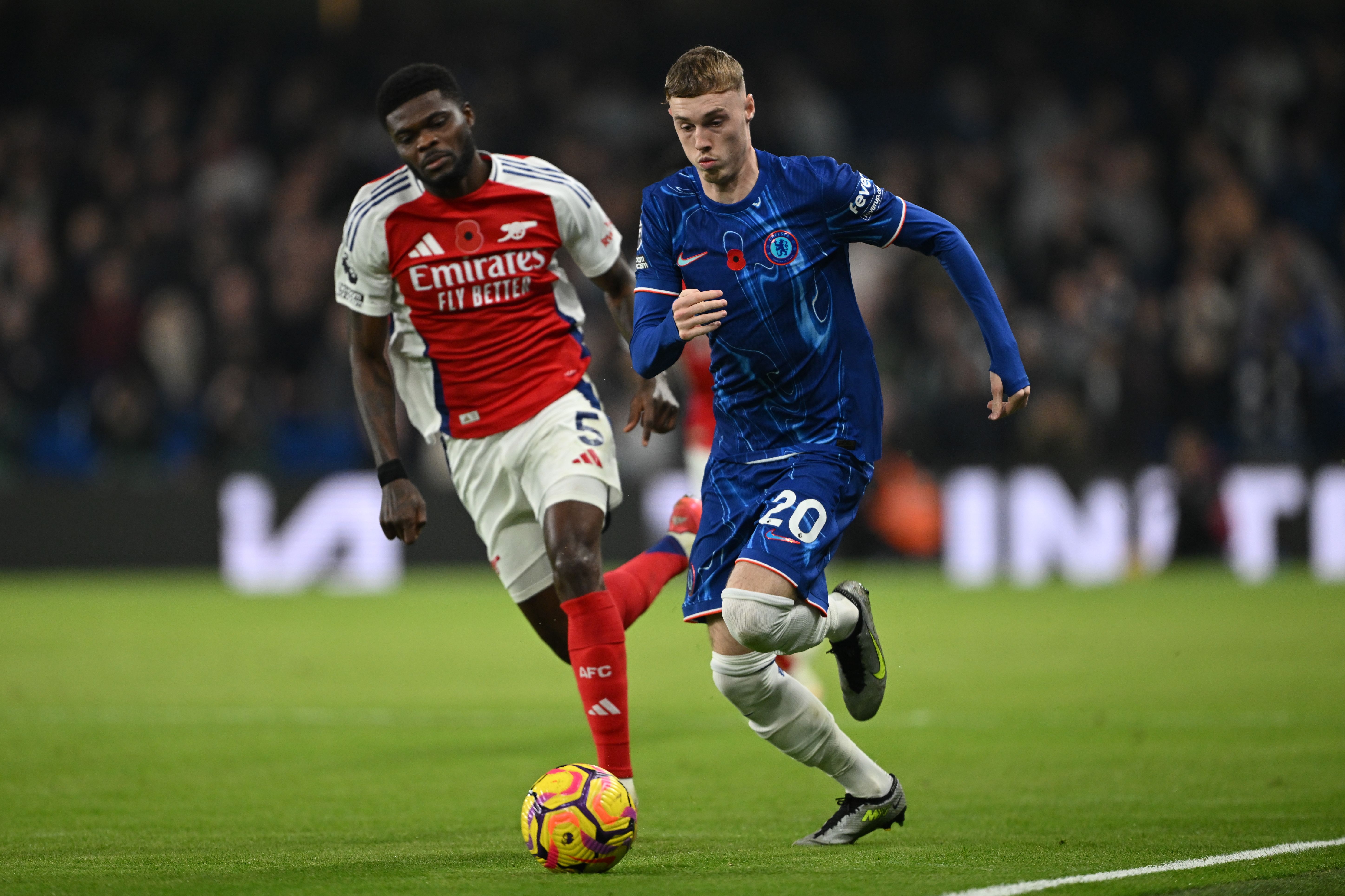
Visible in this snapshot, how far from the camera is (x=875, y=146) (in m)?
19.8

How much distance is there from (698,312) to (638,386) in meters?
1.26

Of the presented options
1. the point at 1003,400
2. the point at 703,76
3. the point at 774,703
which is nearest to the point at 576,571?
the point at 774,703

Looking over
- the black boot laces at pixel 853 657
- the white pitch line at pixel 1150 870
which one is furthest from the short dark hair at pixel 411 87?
the white pitch line at pixel 1150 870

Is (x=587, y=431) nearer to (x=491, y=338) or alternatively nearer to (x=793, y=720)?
(x=491, y=338)

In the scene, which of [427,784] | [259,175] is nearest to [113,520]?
[259,175]

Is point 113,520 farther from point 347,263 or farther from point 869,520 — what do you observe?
point 347,263

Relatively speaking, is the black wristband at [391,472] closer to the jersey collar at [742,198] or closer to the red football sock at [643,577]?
the red football sock at [643,577]

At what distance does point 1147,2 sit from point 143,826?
1825 centimetres

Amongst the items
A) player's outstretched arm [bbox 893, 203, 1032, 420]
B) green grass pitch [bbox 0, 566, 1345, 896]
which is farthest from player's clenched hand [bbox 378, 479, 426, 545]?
player's outstretched arm [bbox 893, 203, 1032, 420]

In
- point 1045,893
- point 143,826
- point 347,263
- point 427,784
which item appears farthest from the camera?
point 427,784

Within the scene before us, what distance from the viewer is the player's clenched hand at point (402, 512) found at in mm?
5574

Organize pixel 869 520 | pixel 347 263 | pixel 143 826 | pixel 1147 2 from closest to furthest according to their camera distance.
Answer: pixel 143 826
pixel 347 263
pixel 869 520
pixel 1147 2

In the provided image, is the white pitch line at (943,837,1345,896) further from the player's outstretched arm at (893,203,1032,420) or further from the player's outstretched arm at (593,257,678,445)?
the player's outstretched arm at (593,257,678,445)

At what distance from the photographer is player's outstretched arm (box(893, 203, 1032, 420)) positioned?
4855 mm
